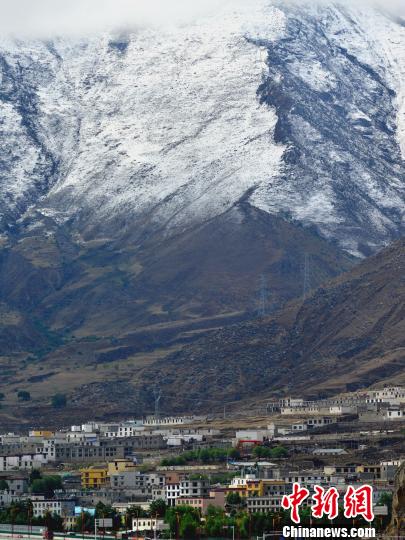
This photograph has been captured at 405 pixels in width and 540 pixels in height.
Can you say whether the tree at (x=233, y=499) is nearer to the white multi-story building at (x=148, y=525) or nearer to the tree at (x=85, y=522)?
the tree at (x=85, y=522)

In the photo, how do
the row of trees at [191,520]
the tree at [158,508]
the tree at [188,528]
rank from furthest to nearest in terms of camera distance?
the tree at [158,508] < the tree at [188,528] < the row of trees at [191,520]

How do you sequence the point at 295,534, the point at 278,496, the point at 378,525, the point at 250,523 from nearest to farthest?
the point at 295,534
the point at 378,525
the point at 250,523
the point at 278,496

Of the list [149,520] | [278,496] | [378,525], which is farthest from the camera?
[278,496]

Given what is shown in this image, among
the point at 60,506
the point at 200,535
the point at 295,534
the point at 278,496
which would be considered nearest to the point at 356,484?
the point at 278,496

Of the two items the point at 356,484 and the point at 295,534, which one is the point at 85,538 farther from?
the point at 356,484

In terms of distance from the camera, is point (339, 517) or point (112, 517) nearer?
point (339, 517)

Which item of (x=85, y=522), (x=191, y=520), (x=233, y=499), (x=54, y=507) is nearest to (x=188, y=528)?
(x=191, y=520)

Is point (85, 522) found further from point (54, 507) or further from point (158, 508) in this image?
point (54, 507)

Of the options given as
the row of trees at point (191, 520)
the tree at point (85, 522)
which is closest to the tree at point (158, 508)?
the row of trees at point (191, 520)
